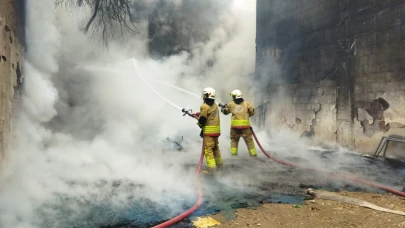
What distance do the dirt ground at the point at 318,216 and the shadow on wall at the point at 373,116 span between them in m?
3.50

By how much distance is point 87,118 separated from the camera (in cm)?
916

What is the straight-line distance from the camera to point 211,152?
213 inches

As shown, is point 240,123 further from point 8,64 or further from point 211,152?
point 8,64

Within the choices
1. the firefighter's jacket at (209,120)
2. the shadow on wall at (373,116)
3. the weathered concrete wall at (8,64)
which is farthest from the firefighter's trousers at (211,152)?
the shadow on wall at (373,116)

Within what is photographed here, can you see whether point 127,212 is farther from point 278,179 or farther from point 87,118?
point 87,118

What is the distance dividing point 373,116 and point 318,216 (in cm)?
477

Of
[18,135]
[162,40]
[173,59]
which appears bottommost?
[18,135]

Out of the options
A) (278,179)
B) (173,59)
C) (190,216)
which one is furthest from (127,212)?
(173,59)

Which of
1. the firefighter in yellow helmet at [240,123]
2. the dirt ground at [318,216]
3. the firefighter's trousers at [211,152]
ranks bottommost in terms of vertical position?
the dirt ground at [318,216]

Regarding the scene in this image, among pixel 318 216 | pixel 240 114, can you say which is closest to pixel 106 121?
pixel 240 114

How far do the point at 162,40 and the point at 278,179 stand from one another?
12.3 m

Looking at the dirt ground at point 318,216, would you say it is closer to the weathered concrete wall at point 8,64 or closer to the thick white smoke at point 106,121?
the thick white smoke at point 106,121

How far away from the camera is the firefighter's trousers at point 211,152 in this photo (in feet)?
17.4

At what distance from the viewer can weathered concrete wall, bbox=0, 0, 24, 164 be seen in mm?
3666
